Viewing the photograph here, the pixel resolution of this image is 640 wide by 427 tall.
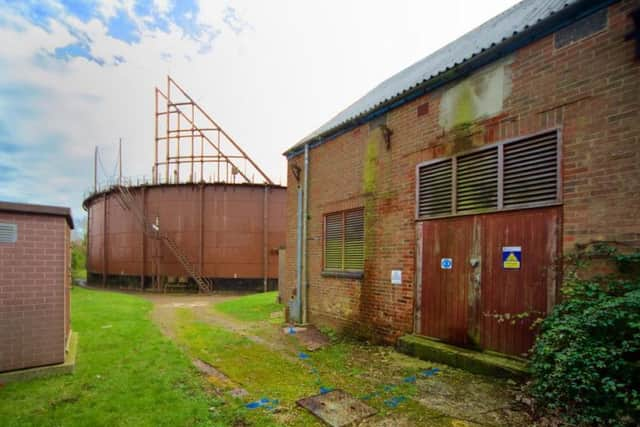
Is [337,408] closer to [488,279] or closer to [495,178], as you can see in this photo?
[488,279]

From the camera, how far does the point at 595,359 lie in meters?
3.07

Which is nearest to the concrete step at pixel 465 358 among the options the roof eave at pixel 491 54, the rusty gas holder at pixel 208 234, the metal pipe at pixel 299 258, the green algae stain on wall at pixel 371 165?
the green algae stain on wall at pixel 371 165

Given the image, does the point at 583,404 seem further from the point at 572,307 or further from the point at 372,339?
the point at 372,339

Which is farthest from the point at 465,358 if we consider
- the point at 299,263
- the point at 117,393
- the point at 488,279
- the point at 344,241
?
the point at 299,263

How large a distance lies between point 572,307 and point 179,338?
693cm

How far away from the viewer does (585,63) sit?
3984 millimetres

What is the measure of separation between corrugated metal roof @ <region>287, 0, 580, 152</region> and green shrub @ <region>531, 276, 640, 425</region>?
132 inches

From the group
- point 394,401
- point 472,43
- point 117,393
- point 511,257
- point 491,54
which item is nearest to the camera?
point 394,401

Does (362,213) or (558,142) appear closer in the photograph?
(558,142)

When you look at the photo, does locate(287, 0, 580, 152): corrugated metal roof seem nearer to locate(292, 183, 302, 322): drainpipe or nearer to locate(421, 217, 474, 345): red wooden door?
locate(292, 183, 302, 322): drainpipe

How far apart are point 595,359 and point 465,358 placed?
1872 millimetres

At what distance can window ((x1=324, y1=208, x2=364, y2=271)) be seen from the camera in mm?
7254

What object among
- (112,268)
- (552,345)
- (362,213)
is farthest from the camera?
(112,268)

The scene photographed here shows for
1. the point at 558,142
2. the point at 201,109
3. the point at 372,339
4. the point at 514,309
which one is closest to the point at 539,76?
the point at 558,142
